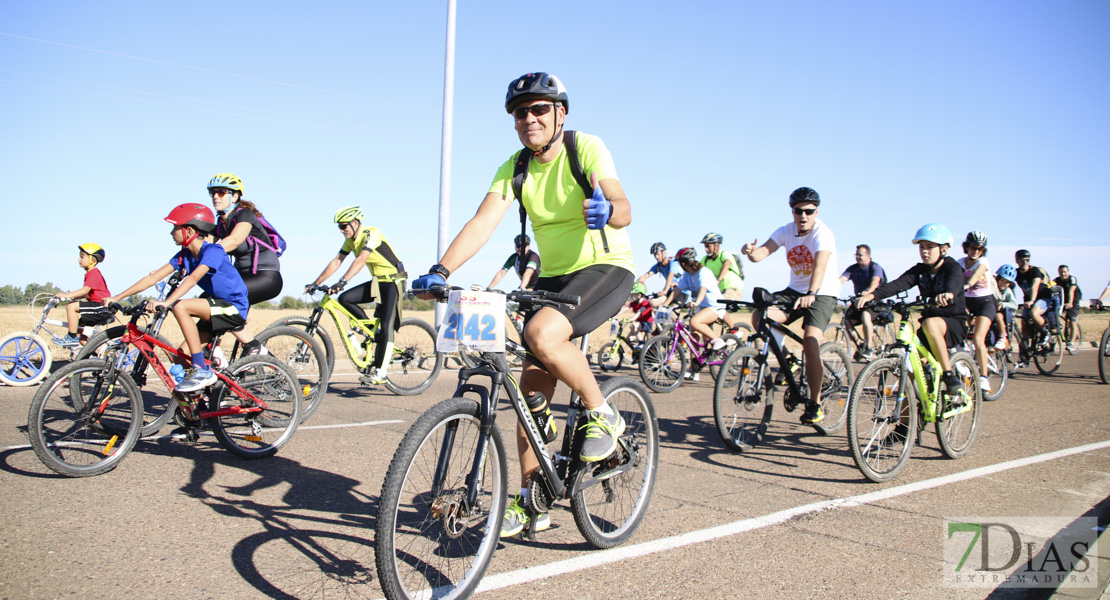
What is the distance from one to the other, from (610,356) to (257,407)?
833cm

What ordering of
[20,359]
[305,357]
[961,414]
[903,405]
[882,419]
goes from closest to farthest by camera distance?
[882,419]
[903,405]
[961,414]
[305,357]
[20,359]

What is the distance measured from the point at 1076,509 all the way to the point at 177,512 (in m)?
5.39

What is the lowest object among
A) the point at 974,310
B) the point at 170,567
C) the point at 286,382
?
the point at 170,567

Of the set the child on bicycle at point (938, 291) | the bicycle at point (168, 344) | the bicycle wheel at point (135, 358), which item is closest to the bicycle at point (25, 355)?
the bicycle at point (168, 344)

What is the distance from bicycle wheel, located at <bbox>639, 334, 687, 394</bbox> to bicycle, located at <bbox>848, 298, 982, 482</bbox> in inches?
181

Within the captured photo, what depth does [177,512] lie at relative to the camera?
4.11m

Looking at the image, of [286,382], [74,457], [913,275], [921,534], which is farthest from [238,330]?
[913,275]

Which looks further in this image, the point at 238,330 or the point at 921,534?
the point at 238,330

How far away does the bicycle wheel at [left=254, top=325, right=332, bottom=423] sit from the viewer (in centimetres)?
703

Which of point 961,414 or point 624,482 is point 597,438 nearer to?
point 624,482

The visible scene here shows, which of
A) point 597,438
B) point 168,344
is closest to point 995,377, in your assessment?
point 597,438

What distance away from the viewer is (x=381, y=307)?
354 inches

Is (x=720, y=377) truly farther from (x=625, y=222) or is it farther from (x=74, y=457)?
(x=74, y=457)

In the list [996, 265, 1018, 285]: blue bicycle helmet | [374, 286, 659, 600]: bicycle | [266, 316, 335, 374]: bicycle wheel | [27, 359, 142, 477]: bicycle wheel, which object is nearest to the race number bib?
[374, 286, 659, 600]: bicycle
